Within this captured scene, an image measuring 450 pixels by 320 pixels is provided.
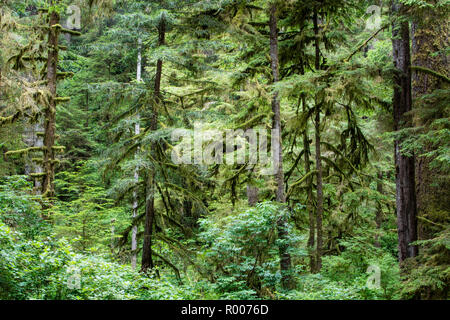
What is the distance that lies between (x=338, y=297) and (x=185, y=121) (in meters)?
6.38

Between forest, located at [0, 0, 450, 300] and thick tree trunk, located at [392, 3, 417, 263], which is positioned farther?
thick tree trunk, located at [392, 3, 417, 263]

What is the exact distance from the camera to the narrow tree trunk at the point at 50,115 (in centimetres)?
1102

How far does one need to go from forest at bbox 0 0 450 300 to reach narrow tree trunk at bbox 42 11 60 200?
0.04 m

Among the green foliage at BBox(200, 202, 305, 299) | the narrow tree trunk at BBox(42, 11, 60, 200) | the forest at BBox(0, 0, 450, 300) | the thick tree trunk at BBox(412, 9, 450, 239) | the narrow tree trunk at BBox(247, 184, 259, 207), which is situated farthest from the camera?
the narrow tree trunk at BBox(247, 184, 259, 207)

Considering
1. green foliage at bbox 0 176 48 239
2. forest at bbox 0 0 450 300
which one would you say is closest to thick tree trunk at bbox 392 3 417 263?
forest at bbox 0 0 450 300

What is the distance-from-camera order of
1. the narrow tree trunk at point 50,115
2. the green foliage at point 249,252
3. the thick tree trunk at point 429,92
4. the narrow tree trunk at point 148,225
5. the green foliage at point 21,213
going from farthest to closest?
the narrow tree trunk at point 50,115 < the narrow tree trunk at point 148,225 < the green foliage at point 21,213 < the green foliage at point 249,252 < the thick tree trunk at point 429,92

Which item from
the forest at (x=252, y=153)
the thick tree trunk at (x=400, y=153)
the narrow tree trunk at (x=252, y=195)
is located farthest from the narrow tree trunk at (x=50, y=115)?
the thick tree trunk at (x=400, y=153)

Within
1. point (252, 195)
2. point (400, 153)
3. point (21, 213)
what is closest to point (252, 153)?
point (400, 153)

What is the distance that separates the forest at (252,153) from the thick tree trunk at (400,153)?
0.09 feet

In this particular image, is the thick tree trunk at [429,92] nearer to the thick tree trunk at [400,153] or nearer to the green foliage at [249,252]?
the thick tree trunk at [400,153]

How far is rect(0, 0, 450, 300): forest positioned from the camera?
246 inches

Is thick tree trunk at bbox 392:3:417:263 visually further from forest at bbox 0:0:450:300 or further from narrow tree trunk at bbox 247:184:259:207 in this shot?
narrow tree trunk at bbox 247:184:259:207
